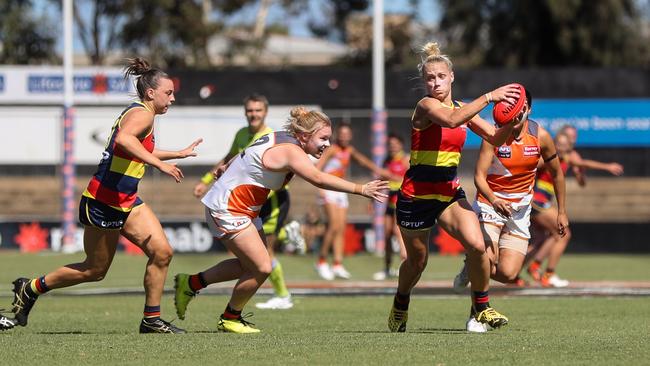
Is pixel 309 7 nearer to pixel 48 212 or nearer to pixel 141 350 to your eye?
pixel 48 212

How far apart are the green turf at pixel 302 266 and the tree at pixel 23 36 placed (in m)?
15.8

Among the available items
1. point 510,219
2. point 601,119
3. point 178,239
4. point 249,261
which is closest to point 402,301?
point 249,261

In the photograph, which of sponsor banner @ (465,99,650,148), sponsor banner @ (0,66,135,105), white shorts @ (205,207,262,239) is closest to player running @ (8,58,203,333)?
white shorts @ (205,207,262,239)

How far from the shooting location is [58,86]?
28672 mm

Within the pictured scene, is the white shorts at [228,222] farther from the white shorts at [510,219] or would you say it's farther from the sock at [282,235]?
the sock at [282,235]

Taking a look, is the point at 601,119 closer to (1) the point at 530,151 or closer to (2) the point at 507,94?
(1) the point at 530,151

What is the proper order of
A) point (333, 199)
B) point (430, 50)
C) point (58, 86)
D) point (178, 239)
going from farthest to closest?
1. point (58, 86)
2. point (178, 239)
3. point (333, 199)
4. point (430, 50)

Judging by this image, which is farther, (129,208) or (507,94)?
(129,208)

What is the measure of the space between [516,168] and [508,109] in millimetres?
1881

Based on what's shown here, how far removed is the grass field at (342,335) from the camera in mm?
8594

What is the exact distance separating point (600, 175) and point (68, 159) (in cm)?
1108

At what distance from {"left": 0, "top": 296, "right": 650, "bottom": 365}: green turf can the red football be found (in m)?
1.64

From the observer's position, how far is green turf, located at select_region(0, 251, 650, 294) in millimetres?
18969

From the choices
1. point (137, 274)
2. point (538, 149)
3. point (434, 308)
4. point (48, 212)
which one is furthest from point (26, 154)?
point (538, 149)
